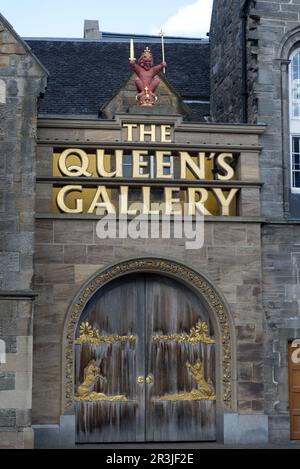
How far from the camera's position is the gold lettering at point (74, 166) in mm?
20094

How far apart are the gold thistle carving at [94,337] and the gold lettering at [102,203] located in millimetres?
2376

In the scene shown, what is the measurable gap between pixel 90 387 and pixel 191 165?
5.11 m

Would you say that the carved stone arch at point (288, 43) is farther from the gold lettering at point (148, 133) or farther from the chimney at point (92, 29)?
the chimney at point (92, 29)

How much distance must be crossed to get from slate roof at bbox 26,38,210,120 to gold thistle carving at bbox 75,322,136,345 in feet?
24.3

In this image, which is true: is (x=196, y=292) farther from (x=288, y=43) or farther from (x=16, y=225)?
(x=288, y=43)

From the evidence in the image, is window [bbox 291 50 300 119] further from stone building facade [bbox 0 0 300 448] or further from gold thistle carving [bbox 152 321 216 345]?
gold thistle carving [bbox 152 321 216 345]

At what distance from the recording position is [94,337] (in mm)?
19828

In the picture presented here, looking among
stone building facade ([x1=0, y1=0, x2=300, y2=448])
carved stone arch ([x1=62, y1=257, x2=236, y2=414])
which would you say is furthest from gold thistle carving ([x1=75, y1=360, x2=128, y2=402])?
carved stone arch ([x1=62, y1=257, x2=236, y2=414])

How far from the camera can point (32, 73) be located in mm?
19047

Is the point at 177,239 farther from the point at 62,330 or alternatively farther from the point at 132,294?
the point at 62,330

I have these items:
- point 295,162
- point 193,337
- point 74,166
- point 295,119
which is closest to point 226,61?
point 295,119

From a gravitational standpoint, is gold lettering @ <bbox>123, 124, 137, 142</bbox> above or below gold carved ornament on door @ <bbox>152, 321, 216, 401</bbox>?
above

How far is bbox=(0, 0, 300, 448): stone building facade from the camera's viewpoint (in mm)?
19016
